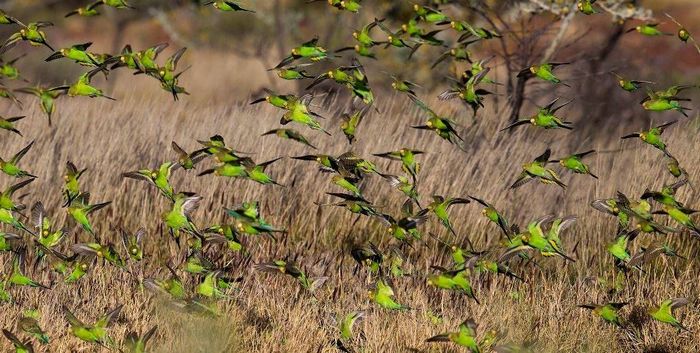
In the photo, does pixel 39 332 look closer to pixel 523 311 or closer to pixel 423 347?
pixel 423 347

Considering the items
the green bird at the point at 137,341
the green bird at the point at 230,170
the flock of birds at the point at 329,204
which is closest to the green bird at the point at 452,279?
the flock of birds at the point at 329,204

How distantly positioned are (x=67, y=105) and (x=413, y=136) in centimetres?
280

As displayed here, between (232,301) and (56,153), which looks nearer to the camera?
(232,301)

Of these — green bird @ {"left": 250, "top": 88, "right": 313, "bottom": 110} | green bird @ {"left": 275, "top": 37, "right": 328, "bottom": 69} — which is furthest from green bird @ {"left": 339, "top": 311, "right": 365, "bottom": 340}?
green bird @ {"left": 275, "top": 37, "right": 328, "bottom": 69}

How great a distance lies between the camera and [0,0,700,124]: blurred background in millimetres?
10024

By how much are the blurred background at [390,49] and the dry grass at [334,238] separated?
41.7 inches

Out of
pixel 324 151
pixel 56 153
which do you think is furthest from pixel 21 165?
pixel 324 151

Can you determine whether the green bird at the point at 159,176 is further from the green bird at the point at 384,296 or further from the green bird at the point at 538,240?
the green bird at the point at 538,240

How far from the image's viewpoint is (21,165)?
23.0 ft

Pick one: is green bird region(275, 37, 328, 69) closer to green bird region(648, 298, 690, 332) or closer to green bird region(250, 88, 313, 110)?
green bird region(250, 88, 313, 110)

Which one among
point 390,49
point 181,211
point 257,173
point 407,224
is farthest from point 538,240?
point 390,49

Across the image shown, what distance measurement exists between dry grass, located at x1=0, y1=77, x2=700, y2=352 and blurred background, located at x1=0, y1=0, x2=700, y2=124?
106 centimetres

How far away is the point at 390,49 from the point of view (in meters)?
15.6

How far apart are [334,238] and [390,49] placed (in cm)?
927
